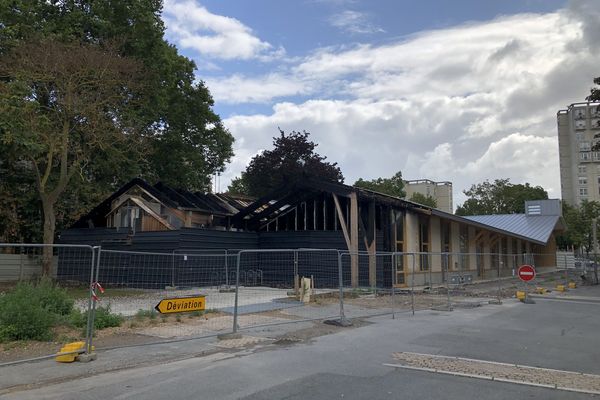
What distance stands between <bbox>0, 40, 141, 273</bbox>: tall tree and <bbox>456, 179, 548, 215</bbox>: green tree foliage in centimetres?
6045

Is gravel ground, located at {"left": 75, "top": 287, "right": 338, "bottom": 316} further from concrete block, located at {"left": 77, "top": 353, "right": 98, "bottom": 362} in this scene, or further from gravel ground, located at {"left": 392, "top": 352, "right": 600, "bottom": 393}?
gravel ground, located at {"left": 392, "top": 352, "right": 600, "bottom": 393}

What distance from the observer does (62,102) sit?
2016cm

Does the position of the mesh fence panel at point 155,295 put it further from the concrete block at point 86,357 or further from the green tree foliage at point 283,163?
the green tree foliage at point 283,163

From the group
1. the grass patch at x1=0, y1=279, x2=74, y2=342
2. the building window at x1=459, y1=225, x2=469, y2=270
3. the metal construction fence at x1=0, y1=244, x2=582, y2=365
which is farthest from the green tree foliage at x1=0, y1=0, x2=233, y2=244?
the building window at x1=459, y1=225, x2=469, y2=270

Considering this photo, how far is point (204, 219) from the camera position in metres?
26.2

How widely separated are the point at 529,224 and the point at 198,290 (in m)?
36.8

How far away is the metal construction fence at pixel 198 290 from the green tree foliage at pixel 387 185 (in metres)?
44.1

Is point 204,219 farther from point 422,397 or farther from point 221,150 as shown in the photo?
point 422,397

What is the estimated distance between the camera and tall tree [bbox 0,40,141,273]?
18.6 meters

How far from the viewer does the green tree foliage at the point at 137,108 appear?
2223 centimetres

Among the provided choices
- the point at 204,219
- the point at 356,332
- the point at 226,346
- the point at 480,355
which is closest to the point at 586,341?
the point at 480,355

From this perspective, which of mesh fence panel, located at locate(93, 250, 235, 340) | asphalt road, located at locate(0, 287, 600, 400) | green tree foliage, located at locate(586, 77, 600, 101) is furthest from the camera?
green tree foliage, located at locate(586, 77, 600, 101)

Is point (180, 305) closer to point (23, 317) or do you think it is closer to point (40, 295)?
point (23, 317)

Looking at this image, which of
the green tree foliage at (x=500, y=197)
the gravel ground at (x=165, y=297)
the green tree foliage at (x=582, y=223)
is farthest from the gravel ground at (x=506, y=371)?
the green tree foliage at (x=500, y=197)
